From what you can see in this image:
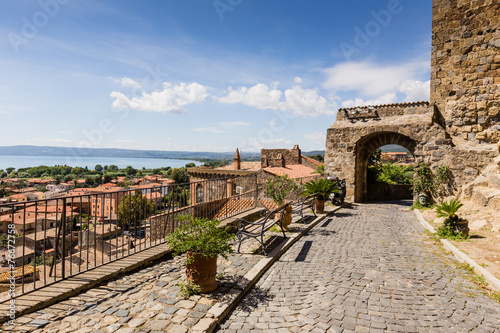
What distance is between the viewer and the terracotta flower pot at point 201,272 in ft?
12.4

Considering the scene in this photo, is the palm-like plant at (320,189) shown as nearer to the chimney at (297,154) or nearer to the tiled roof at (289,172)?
the tiled roof at (289,172)

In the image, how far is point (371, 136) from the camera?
15.1 m

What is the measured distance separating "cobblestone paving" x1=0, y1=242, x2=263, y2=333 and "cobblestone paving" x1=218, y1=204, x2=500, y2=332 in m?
0.47

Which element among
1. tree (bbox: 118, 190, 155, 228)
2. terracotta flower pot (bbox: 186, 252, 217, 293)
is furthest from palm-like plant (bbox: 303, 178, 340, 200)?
terracotta flower pot (bbox: 186, 252, 217, 293)

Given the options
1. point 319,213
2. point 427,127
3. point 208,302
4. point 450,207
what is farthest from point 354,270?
point 427,127

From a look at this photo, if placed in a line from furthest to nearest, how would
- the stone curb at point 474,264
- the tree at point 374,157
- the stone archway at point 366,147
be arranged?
the tree at point 374,157 < the stone archway at point 366,147 < the stone curb at point 474,264

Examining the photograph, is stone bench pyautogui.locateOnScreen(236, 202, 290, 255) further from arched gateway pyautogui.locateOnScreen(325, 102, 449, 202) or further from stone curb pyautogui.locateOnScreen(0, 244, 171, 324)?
arched gateway pyautogui.locateOnScreen(325, 102, 449, 202)

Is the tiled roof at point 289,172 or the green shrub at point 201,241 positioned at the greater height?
the tiled roof at point 289,172

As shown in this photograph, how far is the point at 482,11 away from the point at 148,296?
17.9 metres

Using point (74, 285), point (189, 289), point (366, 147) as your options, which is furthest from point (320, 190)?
point (74, 285)

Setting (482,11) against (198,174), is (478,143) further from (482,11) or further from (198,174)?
(198,174)

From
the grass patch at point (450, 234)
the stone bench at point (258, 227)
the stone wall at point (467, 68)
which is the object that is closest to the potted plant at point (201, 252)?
the stone bench at point (258, 227)

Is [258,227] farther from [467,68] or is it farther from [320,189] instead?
[467,68]

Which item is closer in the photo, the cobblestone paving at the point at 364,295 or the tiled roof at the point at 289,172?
the cobblestone paving at the point at 364,295
